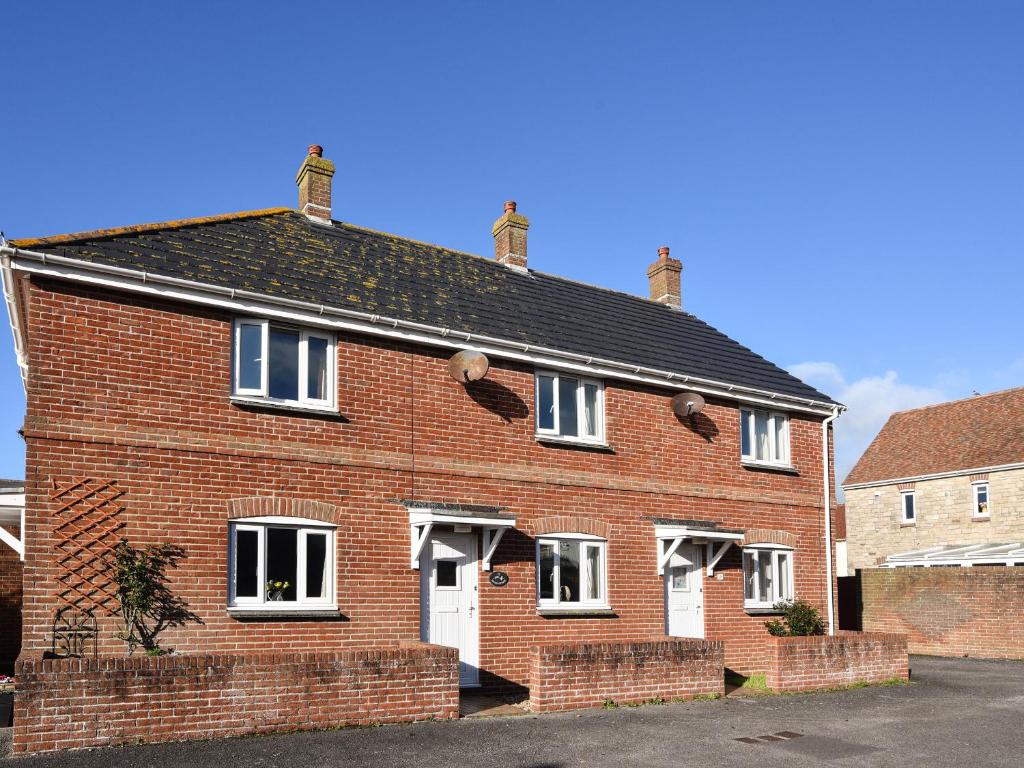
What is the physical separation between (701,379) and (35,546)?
11194mm

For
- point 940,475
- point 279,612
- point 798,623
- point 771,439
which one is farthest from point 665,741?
point 940,475

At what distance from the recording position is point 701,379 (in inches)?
711

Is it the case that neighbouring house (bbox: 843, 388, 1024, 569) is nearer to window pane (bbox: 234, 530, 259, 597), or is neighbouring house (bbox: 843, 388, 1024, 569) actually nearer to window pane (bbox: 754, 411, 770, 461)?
window pane (bbox: 754, 411, 770, 461)

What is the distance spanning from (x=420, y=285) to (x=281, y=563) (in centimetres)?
564

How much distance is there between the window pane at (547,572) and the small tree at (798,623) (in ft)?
14.9

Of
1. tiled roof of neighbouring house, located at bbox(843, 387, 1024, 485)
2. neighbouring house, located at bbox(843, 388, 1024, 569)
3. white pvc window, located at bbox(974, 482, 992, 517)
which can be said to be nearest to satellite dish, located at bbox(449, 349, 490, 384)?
neighbouring house, located at bbox(843, 388, 1024, 569)

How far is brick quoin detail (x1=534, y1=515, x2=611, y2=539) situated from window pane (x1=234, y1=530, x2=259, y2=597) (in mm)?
4601

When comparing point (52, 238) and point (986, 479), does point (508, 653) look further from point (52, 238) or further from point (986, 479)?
point (986, 479)

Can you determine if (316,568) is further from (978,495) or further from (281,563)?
(978,495)

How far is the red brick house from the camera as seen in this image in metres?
12.3

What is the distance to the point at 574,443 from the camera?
16547 millimetres

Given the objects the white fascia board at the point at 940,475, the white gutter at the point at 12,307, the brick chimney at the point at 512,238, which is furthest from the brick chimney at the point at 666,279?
the white fascia board at the point at 940,475

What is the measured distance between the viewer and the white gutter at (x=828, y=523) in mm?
19688

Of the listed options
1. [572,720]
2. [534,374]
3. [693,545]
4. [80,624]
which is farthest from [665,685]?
[80,624]
